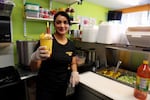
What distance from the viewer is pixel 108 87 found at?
4.42 ft

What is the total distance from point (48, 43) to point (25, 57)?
944 mm

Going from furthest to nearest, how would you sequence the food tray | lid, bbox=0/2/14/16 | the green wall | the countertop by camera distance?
the green wall, the food tray, lid, bbox=0/2/14/16, the countertop

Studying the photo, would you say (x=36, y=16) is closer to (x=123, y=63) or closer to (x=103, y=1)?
(x=123, y=63)

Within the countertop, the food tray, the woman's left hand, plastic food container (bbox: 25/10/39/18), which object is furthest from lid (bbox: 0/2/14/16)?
the food tray

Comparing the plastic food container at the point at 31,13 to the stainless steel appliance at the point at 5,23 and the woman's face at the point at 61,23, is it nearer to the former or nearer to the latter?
the stainless steel appliance at the point at 5,23

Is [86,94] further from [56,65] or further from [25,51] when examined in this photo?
[25,51]

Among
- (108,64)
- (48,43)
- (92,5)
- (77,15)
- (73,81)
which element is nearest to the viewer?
(48,43)

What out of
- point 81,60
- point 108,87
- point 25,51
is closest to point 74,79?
point 108,87

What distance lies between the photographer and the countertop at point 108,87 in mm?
1181

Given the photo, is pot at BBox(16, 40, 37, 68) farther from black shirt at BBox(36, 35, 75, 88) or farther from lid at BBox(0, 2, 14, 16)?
black shirt at BBox(36, 35, 75, 88)

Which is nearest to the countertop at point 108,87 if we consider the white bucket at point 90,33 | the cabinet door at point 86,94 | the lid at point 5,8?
the cabinet door at point 86,94

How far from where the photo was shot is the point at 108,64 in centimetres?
198

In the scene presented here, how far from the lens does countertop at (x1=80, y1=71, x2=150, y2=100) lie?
3.87 feet

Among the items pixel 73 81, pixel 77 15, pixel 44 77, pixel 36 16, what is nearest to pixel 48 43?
pixel 44 77
